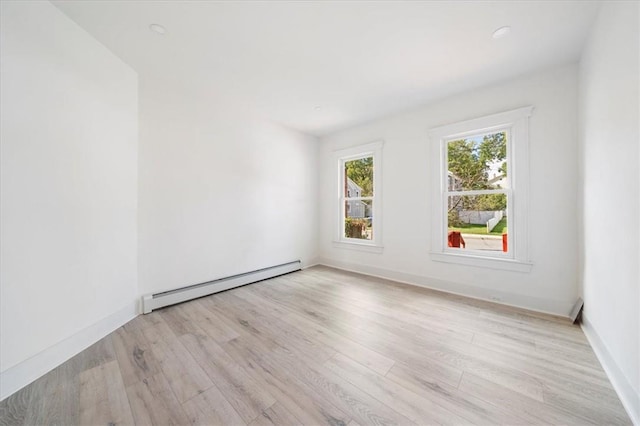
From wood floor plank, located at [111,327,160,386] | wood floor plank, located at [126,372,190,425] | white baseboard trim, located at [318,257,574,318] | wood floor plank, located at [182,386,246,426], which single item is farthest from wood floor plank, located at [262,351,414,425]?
white baseboard trim, located at [318,257,574,318]

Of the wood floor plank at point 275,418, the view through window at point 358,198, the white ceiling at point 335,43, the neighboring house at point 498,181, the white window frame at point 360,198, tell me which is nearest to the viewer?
the wood floor plank at point 275,418

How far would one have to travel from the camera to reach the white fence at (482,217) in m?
2.82

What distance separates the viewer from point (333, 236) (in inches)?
177

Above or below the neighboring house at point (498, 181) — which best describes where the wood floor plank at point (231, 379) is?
below

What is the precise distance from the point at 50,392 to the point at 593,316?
13.2 feet

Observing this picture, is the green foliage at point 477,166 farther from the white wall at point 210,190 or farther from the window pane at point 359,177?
the white wall at point 210,190

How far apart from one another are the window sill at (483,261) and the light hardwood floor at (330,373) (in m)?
0.48

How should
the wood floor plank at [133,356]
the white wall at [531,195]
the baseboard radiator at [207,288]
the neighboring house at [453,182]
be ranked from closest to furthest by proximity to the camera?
the wood floor plank at [133,356], the white wall at [531,195], the baseboard radiator at [207,288], the neighboring house at [453,182]

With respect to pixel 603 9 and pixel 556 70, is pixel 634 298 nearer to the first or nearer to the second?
pixel 603 9

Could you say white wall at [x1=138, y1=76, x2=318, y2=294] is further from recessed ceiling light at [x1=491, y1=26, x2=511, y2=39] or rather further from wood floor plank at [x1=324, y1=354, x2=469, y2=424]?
recessed ceiling light at [x1=491, y1=26, x2=511, y2=39]

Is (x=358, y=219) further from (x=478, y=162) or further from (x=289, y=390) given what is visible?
(x=289, y=390)

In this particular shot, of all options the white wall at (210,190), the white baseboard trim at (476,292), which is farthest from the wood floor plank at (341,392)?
the white baseboard trim at (476,292)

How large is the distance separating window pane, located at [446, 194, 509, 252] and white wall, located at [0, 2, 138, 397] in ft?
13.0

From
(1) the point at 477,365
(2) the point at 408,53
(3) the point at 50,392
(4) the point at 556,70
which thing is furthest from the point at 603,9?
(3) the point at 50,392
